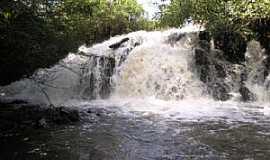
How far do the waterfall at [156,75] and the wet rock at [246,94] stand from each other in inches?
1.4

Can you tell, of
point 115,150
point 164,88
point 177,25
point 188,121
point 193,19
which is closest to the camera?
point 115,150

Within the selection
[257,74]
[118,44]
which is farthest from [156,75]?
[257,74]

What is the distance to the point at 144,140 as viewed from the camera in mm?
9305

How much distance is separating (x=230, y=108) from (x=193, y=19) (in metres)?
7.48

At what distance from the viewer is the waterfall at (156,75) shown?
16.3 m

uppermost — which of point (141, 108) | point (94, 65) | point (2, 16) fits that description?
point (2, 16)

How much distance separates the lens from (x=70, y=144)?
29.0 feet

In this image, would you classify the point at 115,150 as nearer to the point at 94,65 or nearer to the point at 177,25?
the point at 94,65

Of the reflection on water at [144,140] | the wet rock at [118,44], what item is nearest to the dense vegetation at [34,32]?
the reflection on water at [144,140]

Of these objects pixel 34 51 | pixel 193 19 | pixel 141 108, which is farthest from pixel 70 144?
pixel 193 19

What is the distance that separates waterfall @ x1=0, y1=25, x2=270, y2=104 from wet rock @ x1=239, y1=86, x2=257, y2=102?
0.12 feet

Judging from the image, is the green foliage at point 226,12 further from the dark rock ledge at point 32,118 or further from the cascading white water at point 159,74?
the dark rock ledge at point 32,118

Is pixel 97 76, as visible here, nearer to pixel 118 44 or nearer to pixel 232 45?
pixel 118 44

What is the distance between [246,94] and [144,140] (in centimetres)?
770
